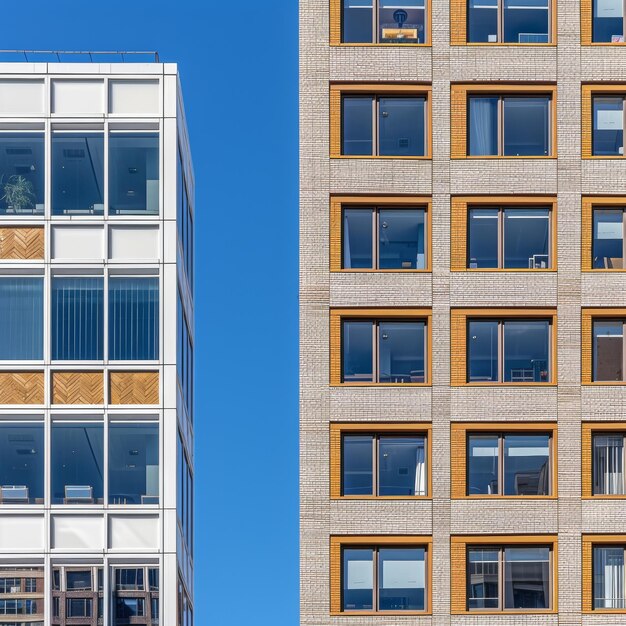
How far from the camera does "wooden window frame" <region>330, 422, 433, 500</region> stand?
51.8 m

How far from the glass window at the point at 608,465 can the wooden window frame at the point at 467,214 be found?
5159 millimetres

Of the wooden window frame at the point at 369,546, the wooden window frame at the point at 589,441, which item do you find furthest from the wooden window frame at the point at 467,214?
the wooden window frame at the point at 369,546

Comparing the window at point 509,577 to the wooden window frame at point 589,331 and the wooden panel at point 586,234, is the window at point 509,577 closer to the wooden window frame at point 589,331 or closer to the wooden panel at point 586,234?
the wooden window frame at point 589,331

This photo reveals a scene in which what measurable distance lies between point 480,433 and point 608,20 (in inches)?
516

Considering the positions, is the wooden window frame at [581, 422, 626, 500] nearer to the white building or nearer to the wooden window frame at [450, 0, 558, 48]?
the wooden window frame at [450, 0, 558, 48]

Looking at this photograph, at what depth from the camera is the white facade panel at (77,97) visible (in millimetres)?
57875

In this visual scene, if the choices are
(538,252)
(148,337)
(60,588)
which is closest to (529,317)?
(538,252)

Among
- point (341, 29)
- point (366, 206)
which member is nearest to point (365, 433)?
point (366, 206)

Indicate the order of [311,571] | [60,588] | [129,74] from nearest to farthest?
[311,571] < [60,588] < [129,74]

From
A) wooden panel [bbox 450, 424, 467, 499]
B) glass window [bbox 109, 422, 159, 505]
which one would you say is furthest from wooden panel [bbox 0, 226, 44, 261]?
wooden panel [bbox 450, 424, 467, 499]

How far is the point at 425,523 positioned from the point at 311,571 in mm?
3468

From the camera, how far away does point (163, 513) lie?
5528cm

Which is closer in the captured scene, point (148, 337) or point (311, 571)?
point (311, 571)

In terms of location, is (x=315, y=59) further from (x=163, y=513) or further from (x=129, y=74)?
(x=163, y=513)
